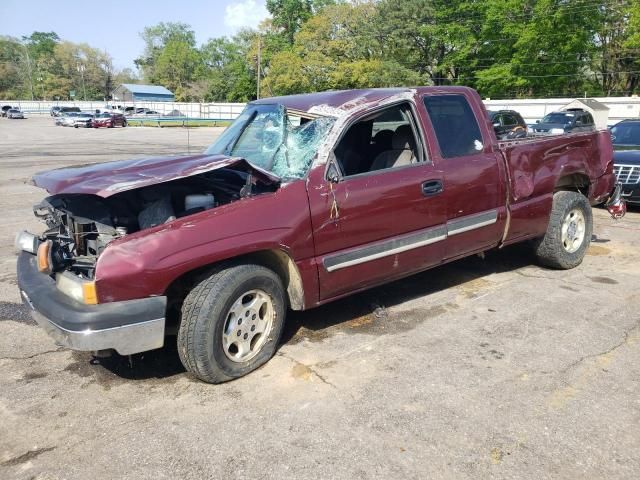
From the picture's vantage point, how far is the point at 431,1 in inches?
2306

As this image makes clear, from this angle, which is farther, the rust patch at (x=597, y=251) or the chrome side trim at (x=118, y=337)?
the rust patch at (x=597, y=251)

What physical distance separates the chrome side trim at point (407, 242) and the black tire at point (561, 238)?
1.08m

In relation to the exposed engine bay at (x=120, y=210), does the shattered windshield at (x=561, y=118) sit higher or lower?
higher

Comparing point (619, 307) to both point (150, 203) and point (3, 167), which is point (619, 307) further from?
point (3, 167)

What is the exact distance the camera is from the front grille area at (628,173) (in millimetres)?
8820

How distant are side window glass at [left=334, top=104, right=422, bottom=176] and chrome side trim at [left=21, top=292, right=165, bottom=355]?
182cm

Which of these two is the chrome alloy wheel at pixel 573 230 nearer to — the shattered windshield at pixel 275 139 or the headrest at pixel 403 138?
the headrest at pixel 403 138

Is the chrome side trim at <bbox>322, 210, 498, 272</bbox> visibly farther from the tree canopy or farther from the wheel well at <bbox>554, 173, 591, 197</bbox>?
the tree canopy

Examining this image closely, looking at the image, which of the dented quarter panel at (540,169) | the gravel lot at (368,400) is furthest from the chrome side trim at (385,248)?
the dented quarter panel at (540,169)

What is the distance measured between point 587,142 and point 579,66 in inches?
2071

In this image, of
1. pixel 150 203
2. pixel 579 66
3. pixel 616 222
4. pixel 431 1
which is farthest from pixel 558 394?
pixel 431 1

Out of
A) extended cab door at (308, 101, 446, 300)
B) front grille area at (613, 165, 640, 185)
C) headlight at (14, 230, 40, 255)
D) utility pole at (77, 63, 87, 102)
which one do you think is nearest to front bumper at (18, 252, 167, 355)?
headlight at (14, 230, 40, 255)

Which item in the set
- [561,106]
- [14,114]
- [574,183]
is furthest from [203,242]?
[14,114]

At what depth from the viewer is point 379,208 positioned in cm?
404
